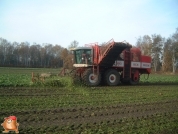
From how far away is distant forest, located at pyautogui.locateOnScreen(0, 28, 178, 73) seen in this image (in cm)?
5458

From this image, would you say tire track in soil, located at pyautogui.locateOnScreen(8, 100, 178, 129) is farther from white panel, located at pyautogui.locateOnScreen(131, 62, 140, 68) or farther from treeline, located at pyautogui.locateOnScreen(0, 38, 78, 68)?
treeline, located at pyautogui.locateOnScreen(0, 38, 78, 68)

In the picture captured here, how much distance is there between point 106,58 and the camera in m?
16.2

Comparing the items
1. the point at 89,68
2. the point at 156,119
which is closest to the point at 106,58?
the point at 89,68

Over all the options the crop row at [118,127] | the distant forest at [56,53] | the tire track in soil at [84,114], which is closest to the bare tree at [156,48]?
the distant forest at [56,53]

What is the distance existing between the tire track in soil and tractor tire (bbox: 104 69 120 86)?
7.72 meters

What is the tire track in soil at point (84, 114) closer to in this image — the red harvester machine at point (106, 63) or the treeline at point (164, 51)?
the red harvester machine at point (106, 63)

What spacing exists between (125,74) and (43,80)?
270 inches

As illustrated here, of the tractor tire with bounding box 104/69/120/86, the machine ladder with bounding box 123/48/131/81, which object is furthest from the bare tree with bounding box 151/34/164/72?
the tractor tire with bounding box 104/69/120/86

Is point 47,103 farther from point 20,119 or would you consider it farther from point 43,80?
point 43,80

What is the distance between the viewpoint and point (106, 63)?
16578 millimetres

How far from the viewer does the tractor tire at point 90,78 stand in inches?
609

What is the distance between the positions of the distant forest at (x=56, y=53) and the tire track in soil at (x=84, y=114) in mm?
30835

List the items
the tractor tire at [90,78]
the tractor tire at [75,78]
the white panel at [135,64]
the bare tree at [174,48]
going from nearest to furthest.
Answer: the tractor tire at [75,78] → the tractor tire at [90,78] → the white panel at [135,64] → the bare tree at [174,48]

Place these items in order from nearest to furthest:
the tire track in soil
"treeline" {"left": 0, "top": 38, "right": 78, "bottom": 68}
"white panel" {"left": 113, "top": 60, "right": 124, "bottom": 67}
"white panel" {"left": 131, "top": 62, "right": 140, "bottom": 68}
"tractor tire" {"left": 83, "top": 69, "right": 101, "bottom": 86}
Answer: the tire track in soil
"tractor tire" {"left": 83, "top": 69, "right": 101, "bottom": 86}
"white panel" {"left": 113, "top": 60, "right": 124, "bottom": 67}
"white panel" {"left": 131, "top": 62, "right": 140, "bottom": 68}
"treeline" {"left": 0, "top": 38, "right": 78, "bottom": 68}
